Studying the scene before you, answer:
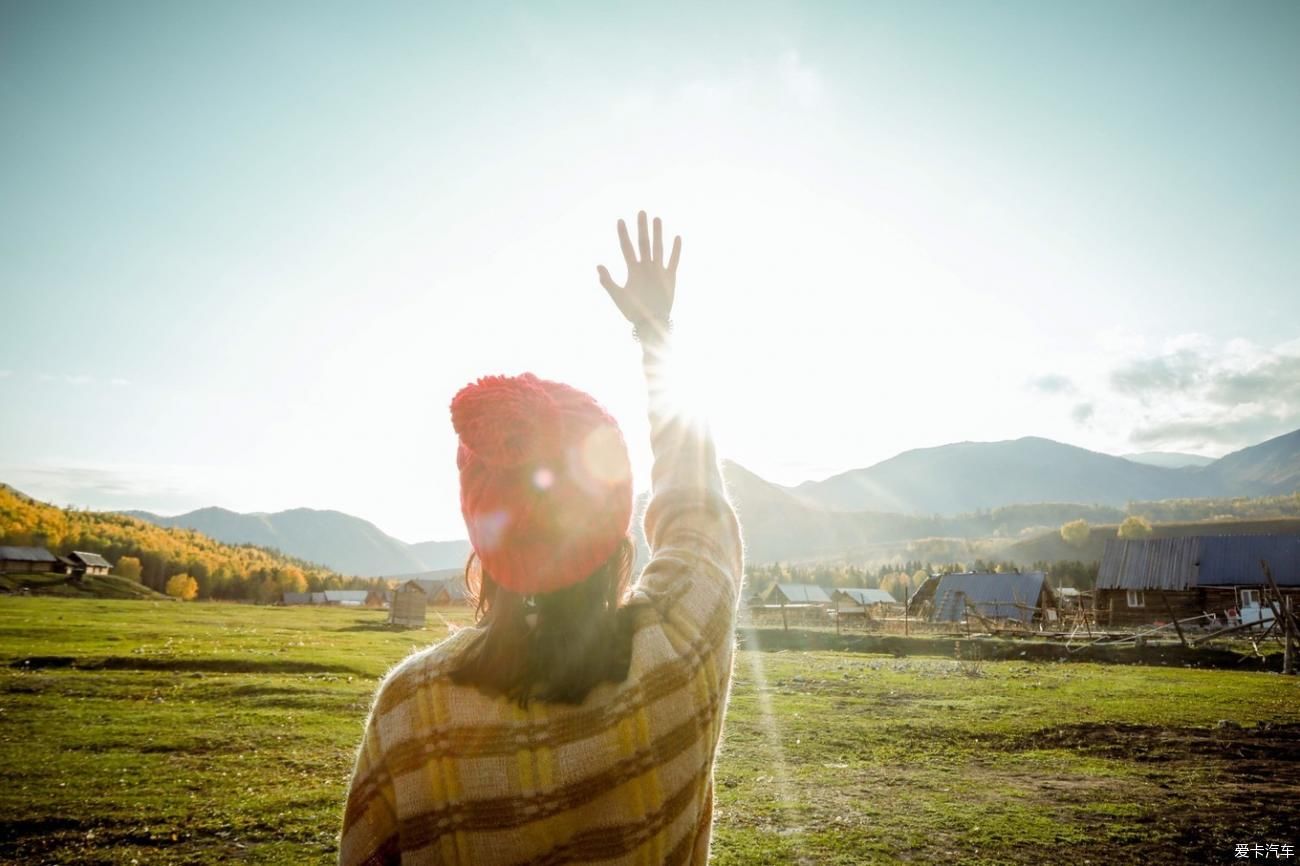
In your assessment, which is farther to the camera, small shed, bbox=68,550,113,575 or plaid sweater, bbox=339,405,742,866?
small shed, bbox=68,550,113,575

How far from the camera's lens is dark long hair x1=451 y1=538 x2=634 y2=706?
59.5 inches

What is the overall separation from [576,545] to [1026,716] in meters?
15.9

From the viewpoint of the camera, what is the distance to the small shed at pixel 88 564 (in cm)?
7894

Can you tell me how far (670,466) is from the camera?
6.97 ft

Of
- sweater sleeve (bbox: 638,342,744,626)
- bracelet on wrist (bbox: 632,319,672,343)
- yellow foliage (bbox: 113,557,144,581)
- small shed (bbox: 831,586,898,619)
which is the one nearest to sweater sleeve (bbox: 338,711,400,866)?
sweater sleeve (bbox: 638,342,744,626)

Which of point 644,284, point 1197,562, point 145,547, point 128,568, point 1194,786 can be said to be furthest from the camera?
point 145,547

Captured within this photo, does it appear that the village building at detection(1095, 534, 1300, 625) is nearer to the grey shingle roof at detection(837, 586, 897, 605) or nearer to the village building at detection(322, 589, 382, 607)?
the grey shingle roof at detection(837, 586, 897, 605)

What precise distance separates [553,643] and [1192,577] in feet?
174

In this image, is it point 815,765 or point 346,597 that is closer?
point 815,765

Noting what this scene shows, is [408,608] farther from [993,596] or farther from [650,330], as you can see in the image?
[650,330]

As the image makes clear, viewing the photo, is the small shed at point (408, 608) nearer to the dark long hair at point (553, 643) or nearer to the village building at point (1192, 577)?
the village building at point (1192, 577)

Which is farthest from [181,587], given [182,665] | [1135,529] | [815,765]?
[1135,529]

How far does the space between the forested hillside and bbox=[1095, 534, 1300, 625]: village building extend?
107176mm

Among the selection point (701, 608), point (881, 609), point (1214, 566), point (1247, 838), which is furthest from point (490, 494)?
point (881, 609)
